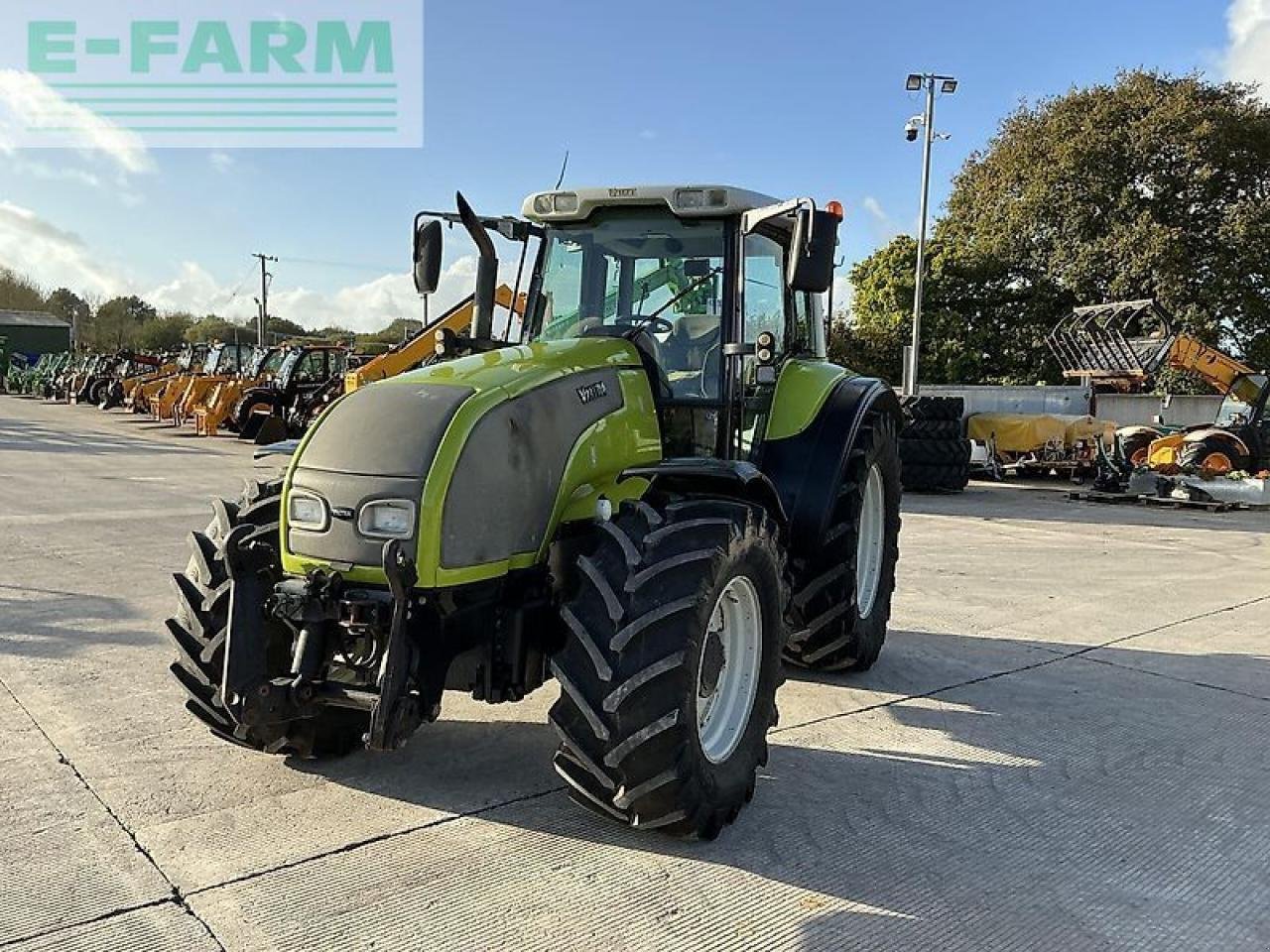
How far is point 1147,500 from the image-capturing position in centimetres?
1540

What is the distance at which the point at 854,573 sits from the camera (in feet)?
17.4

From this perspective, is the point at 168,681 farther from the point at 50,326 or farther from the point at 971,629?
the point at 50,326

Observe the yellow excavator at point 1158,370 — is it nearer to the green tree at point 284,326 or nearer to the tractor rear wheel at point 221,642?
the tractor rear wheel at point 221,642

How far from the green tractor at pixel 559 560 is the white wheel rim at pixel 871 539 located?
1677 mm

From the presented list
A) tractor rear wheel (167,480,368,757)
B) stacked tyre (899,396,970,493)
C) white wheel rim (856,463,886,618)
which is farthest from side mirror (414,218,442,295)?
stacked tyre (899,396,970,493)

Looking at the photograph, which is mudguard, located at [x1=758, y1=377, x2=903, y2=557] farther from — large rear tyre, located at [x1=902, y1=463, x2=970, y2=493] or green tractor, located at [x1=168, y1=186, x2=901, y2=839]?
large rear tyre, located at [x1=902, y1=463, x2=970, y2=493]

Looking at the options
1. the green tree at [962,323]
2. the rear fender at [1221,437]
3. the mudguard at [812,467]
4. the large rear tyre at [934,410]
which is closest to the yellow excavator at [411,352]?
the large rear tyre at [934,410]

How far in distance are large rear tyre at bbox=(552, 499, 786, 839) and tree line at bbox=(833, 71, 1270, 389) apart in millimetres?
27583

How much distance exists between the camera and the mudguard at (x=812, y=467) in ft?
16.1

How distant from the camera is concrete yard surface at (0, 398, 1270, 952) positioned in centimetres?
301

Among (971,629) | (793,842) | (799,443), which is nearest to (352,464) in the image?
(793,842)

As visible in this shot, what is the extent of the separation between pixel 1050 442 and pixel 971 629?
12.6 m

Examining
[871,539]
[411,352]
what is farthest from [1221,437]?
[411,352]

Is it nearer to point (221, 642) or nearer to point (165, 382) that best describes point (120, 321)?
point (165, 382)
